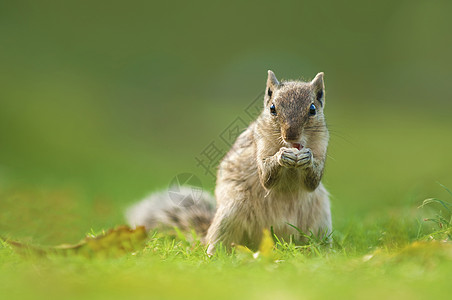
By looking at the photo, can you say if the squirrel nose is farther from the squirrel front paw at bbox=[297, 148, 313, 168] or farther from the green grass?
the green grass

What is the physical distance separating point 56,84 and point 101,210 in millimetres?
7726

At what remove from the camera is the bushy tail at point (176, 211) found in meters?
4.36

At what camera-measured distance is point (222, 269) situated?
8.24ft

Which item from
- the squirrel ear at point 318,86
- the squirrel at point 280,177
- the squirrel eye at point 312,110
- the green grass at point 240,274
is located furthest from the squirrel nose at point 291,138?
the green grass at point 240,274

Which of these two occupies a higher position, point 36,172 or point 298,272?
point 36,172

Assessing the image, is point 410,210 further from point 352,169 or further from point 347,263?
point 352,169

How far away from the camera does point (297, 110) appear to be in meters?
3.41

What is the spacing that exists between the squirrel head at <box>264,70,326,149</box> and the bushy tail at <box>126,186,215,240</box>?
113 centimetres

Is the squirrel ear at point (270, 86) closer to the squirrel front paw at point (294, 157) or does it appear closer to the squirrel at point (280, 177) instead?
the squirrel at point (280, 177)

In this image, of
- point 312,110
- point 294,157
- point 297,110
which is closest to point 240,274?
point 294,157

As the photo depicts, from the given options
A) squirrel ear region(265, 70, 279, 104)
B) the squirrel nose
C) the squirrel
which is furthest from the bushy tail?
the squirrel nose

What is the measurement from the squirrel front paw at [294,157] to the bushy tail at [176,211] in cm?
117

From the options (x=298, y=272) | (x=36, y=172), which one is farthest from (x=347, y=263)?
(x=36, y=172)

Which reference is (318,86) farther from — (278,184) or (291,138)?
(278,184)
